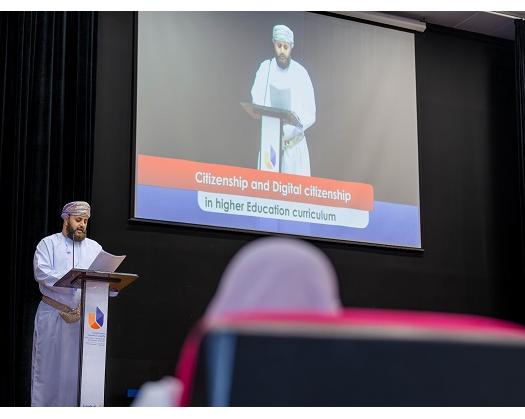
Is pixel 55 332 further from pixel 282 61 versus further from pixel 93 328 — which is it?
pixel 282 61

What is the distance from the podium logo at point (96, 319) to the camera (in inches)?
165

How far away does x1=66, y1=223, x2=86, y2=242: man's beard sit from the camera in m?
4.98

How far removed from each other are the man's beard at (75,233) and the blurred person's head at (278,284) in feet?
13.8

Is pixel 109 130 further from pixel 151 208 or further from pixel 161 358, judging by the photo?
pixel 161 358

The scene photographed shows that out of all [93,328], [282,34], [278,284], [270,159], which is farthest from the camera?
[282,34]

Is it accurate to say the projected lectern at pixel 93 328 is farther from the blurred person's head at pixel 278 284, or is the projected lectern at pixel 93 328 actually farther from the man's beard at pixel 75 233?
the blurred person's head at pixel 278 284

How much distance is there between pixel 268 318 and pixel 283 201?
5443 mm

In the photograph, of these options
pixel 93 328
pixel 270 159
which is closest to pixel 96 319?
pixel 93 328

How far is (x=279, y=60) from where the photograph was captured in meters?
6.57

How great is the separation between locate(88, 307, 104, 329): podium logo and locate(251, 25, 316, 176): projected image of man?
242 cm

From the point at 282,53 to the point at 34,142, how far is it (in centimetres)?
195

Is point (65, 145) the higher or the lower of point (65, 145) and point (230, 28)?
the lower

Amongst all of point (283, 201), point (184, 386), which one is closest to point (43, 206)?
point (283, 201)

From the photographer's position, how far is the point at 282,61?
21.6 feet
